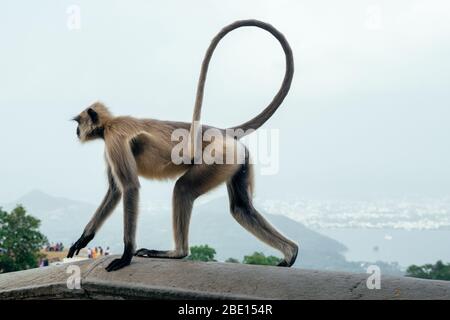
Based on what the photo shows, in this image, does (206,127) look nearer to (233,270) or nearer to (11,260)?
(233,270)

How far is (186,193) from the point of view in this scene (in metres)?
4.42

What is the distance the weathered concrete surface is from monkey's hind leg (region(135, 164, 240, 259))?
0.15 m

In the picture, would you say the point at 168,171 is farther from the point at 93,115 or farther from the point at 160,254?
the point at 93,115

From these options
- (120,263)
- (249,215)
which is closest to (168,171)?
(249,215)

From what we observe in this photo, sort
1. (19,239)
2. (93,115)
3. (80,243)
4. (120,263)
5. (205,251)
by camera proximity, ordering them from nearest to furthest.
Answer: (120,263) < (80,243) < (93,115) < (19,239) < (205,251)

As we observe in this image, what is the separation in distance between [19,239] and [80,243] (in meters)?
18.2

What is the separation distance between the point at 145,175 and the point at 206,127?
546 millimetres

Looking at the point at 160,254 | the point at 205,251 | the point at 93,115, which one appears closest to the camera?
the point at 160,254

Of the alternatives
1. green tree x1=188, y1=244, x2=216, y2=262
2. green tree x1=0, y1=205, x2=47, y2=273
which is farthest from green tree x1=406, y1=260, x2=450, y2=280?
green tree x1=0, y1=205, x2=47, y2=273

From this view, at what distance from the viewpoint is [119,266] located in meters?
4.18

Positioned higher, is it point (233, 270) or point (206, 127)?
point (206, 127)

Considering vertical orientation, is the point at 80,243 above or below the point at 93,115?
below
